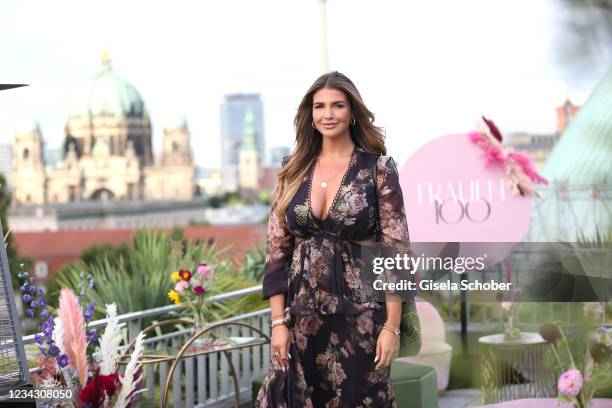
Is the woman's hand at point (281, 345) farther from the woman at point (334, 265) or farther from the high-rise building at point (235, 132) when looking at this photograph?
the high-rise building at point (235, 132)

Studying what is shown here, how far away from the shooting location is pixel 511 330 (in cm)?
282

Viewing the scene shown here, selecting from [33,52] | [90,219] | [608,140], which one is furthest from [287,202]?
[33,52]

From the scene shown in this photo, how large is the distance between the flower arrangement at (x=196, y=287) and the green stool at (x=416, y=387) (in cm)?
107

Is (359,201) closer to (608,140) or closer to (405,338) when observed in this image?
(405,338)

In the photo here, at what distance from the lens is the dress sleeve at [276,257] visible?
246 centimetres

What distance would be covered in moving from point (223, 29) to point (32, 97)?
23932 mm

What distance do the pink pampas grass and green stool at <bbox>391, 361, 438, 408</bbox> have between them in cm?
99

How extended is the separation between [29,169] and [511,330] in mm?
116851

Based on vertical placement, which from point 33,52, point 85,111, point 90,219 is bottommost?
point 90,219

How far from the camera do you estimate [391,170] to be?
95.2 inches

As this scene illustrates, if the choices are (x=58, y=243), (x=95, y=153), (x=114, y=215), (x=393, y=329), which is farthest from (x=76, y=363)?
(x=95, y=153)

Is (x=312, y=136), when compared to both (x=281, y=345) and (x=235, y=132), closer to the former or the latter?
(x=281, y=345)

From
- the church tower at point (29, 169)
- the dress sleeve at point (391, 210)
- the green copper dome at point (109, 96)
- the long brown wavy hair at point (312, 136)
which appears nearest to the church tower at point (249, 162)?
the green copper dome at point (109, 96)

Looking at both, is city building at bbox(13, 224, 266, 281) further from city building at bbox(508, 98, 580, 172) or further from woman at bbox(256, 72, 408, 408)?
woman at bbox(256, 72, 408, 408)
